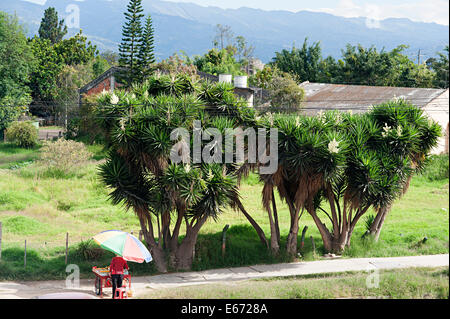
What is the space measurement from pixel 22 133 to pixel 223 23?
38.3 metres

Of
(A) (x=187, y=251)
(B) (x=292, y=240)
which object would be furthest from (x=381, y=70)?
(A) (x=187, y=251)

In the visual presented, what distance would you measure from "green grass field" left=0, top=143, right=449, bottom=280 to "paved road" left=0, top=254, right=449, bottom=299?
0.57 metres

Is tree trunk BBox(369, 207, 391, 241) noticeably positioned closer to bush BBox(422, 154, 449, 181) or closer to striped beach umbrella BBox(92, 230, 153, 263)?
striped beach umbrella BBox(92, 230, 153, 263)

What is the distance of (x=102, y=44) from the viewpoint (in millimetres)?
70938

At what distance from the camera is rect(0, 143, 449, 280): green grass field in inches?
668

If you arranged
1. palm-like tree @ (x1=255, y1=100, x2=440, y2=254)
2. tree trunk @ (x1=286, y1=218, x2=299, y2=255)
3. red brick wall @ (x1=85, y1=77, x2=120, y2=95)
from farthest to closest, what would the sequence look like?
1. red brick wall @ (x1=85, y1=77, x2=120, y2=95)
2. tree trunk @ (x1=286, y1=218, x2=299, y2=255)
3. palm-like tree @ (x1=255, y1=100, x2=440, y2=254)

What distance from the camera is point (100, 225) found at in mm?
21766

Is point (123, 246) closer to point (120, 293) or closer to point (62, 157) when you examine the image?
point (120, 293)

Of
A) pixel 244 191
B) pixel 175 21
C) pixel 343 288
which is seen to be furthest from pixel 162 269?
pixel 175 21

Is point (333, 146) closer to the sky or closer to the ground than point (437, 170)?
closer to the sky

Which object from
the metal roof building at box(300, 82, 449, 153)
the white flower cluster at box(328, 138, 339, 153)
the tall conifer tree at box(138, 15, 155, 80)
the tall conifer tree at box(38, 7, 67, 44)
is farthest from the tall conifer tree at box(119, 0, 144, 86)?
the tall conifer tree at box(38, 7, 67, 44)

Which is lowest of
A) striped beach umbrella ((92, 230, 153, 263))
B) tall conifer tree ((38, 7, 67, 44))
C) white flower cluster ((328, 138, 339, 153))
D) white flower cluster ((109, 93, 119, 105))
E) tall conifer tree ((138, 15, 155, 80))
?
striped beach umbrella ((92, 230, 153, 263))
